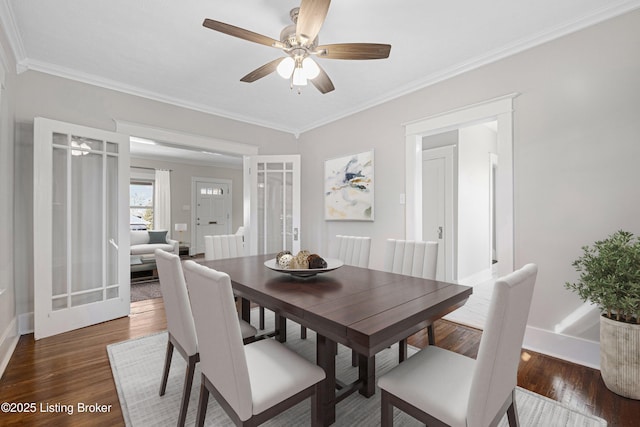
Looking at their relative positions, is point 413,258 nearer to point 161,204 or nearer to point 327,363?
point 327,363

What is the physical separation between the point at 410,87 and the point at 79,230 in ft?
12.7

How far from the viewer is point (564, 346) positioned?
224cm

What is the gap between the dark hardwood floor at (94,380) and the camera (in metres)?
1.63

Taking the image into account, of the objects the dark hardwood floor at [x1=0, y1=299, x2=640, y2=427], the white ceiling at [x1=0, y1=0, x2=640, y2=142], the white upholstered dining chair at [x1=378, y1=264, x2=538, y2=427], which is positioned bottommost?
the dark hardwood floor at [x1=0, y1=299, x2=640, y2=427]

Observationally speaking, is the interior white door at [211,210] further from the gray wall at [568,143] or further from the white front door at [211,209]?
the gray wall at [568,143]

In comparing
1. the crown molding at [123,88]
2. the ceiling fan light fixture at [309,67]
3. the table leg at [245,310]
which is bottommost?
the table leg at [245,310]

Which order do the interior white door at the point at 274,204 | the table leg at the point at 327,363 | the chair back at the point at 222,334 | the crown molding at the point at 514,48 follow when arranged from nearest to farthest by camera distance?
the chair back at the point at 222,334 < the table leg at the point at 327,363 < the crown molding at the point at 514,48 < the interior white door at the point at 274,204

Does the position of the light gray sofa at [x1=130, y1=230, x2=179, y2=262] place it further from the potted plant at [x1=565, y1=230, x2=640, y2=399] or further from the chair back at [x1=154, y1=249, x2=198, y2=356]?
the potted plant at [x1=565, y1=230, x2=640, y2=399]

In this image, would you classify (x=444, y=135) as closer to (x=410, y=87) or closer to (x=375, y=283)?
(x=410, y=87)

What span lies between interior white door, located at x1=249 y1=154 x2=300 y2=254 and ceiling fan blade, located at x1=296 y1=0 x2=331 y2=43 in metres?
2.62

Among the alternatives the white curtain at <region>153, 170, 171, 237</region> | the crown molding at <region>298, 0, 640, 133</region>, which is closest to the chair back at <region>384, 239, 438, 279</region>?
the crown molding at <region>298, 0, 640, 133</region>

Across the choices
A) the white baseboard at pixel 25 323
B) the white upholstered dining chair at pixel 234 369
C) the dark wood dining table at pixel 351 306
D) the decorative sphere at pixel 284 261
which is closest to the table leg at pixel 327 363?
the dark wood dining table at pixel 351 306

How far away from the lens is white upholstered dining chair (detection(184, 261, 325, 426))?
1.03m

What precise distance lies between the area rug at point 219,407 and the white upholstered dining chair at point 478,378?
1.71 ft
